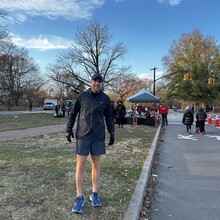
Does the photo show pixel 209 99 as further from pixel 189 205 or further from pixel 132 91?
pixel 189 205

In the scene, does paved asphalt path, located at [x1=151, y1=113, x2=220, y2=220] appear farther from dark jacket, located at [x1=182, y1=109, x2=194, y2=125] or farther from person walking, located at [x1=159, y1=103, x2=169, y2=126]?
person walking, located at [x1=159, y1=103, x2=169, y2=126]

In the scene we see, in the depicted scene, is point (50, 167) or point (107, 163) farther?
point (107, 163)

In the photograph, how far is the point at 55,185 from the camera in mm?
4641

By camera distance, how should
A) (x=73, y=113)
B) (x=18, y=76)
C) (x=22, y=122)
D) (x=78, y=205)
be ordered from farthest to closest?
(x=18, y=76)
(x=22, y=122)
(x=73, y=113)
(x=78, y=205)

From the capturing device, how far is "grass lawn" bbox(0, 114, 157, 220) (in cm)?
352

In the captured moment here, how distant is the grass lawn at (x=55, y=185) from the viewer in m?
3.52

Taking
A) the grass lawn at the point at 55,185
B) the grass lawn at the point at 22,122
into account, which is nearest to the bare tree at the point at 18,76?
the grass lawn at the point at 22,122

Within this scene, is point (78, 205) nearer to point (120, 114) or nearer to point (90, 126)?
point (90, 126)

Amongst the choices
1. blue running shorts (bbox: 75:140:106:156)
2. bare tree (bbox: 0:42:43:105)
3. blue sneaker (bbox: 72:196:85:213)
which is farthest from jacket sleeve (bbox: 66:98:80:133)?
bare tree (bbox: 0:42:43:105)

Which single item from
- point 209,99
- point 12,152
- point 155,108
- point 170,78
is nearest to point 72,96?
point 170,78

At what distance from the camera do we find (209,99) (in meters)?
→ 48.1

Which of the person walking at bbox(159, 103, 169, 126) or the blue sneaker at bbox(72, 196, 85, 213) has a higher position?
the person walking at bbox(159, 103, 169, 126)

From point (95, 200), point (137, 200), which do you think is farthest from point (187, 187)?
point (95, 200)

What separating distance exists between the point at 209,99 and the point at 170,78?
27.3 ft
